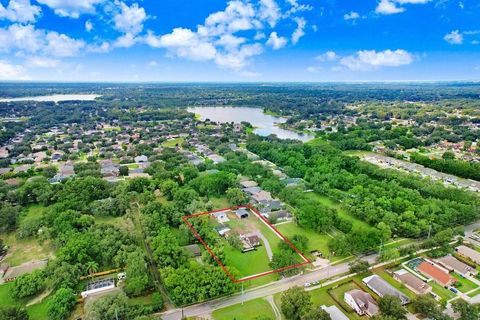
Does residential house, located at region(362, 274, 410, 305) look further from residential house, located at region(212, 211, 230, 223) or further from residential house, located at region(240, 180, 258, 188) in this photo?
residential house, located at region(240, 180, 258, 188)

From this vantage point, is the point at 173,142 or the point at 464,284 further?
the point at 173,142

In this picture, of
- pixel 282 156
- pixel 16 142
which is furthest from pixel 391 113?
pixel 16 142

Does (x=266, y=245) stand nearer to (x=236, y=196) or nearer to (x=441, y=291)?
(x=236, y=196)

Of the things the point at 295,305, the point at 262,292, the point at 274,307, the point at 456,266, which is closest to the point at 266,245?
the point at 262,292

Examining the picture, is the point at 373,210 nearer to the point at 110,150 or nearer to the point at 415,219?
the point at 415,219

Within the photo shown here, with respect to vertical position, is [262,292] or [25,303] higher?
[262,292]

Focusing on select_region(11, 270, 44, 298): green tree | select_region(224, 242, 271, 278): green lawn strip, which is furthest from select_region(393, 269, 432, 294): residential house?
select_region(11, 270, 44, 298): green tree
